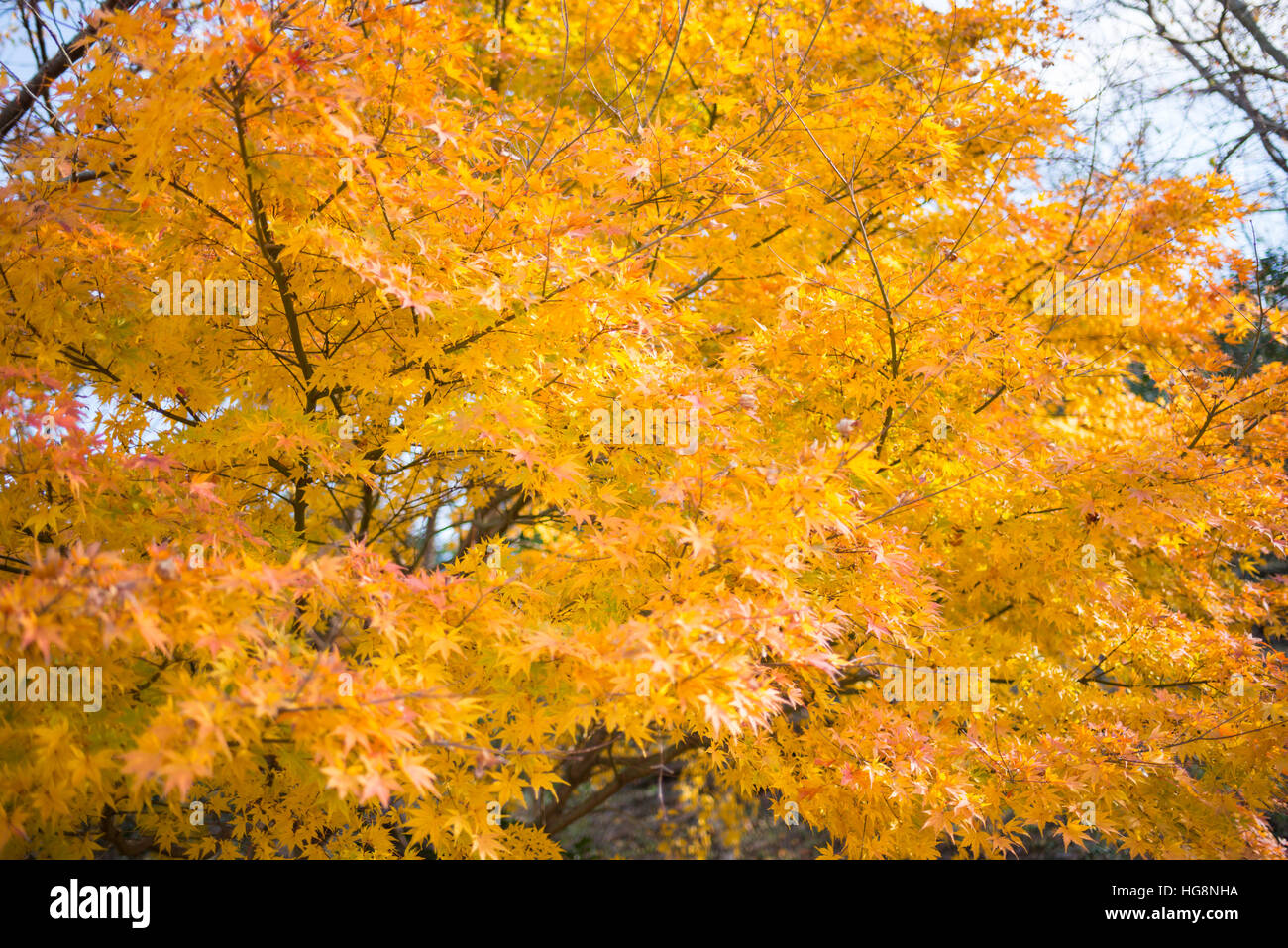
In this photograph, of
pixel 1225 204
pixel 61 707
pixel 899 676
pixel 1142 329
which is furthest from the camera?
pixel 1142 329

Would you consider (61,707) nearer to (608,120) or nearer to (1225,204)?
(608,120)

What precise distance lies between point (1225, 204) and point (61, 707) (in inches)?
266

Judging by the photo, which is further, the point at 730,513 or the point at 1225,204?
the point at 1225,204

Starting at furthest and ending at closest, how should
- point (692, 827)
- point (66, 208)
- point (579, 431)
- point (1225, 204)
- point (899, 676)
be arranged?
1. point (692, 827)
2. point (1225, 204)
3. point (899, 676)
4. point (579, 431)
5. point (66, 208)

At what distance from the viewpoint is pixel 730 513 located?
2.46 meters

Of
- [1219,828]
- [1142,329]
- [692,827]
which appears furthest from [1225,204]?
[692,827]

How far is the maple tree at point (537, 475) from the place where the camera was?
2252 millimetres

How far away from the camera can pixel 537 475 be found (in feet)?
9.39

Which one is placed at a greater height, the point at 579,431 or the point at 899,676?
the point at 579,431

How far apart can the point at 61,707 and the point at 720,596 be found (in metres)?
2.07

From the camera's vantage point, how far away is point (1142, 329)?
5.66 m

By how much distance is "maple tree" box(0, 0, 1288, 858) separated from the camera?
7.39 ft
